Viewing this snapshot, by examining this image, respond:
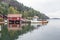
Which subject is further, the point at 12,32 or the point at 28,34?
the point at 12,32

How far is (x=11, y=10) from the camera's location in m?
94.1

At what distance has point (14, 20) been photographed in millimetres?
78625

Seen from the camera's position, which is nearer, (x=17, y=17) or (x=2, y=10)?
(x=17, y=17)

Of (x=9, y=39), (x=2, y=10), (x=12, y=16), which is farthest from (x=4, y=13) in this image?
(x=9, y=39)

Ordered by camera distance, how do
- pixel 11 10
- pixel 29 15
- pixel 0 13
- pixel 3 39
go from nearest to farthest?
1. pixel 3 39
2. pixel 0 13
3. pixel 11 10
4. pixel 29 15

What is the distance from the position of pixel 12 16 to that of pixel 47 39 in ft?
168

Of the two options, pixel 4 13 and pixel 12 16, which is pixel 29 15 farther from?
pixel 12 16

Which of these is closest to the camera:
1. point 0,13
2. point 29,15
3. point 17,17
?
point 17,17

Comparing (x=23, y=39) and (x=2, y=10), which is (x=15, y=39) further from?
(x=2, y=10)

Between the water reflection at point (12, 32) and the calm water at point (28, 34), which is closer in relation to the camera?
the calm water at point (28, 34)

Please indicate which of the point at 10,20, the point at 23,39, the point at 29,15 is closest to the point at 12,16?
the point at 10,20

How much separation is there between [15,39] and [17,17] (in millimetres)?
50291

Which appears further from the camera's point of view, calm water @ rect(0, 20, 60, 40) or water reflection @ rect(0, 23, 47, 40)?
water reflection @ rect(0, 23, 47, 40)

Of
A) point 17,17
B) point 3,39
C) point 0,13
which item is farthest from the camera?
point 0,13
